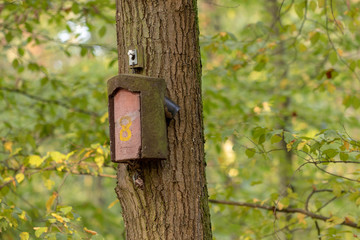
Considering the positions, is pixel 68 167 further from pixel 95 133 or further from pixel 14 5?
pixel 14 5

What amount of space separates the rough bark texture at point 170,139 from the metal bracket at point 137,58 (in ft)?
0.08

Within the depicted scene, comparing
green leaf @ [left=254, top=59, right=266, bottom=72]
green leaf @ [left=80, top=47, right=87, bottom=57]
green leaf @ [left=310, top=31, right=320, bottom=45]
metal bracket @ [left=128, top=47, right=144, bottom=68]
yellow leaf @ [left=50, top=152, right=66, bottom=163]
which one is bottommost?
yellow leaf @ [left=50, top=152, right=66, bottom=163]

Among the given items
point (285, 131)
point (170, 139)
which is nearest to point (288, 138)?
point (285, 131)

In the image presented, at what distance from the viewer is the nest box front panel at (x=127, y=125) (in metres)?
1.77

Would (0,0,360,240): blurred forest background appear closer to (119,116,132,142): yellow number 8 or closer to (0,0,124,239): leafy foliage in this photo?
(0,0,124,239): leafy foliage

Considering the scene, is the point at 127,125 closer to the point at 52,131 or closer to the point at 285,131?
the point at 285,131

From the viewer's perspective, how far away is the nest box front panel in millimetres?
1772

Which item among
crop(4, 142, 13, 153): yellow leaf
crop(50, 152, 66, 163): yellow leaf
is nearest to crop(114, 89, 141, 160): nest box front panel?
crop(50, 152, 66, 163): yellow leaf

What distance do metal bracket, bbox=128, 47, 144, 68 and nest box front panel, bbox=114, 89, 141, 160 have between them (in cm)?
18

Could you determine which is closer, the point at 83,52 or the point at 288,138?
the point at 288,138

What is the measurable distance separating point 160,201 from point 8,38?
2602 mm

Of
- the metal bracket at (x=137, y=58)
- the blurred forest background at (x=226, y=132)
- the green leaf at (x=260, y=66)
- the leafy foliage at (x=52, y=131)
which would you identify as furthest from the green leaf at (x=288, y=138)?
the green leaf at (x=260, y=66)

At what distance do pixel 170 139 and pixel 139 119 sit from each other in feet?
0.63

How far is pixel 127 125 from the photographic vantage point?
1.81 meters
